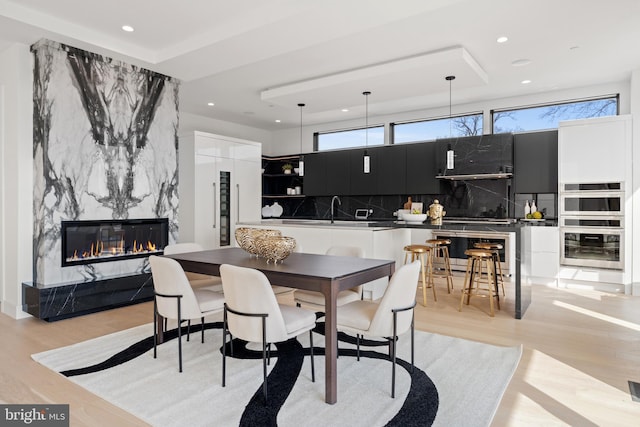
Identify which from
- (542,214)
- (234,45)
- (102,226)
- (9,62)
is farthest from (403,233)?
(9,62)

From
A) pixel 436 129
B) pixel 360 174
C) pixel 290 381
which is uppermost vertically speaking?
pixel 436 129

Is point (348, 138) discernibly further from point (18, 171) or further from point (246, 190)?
point (18, 171)

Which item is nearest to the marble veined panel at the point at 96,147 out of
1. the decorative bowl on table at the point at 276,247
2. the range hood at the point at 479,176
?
the decorative bowl on table at the point at 276,247

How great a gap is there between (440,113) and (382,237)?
3259mm

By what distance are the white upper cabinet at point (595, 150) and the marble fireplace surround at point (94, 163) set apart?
17.3 ft

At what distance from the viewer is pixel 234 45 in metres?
4.12

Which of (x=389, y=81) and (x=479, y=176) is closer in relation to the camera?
(x=389, y=81)

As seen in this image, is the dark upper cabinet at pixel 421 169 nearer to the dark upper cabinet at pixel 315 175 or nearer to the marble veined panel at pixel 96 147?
the dark upper cabinet at pixel 315 175

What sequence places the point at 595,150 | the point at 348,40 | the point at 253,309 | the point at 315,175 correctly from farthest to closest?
the point at 315,175 → the point at 595,150 → the point at 348,40 → the point at 253,309

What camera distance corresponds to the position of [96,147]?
4.55m

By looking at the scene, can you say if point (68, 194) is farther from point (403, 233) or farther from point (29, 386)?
point (403, 233)

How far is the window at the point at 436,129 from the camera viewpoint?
22.3 ft

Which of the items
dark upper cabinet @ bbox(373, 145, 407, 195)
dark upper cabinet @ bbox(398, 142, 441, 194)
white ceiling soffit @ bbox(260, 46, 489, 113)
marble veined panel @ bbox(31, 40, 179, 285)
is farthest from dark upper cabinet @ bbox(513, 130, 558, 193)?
marble veined panel @ bbox(31, 40, 179, 285)

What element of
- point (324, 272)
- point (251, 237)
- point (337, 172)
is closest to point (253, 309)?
point (324, 272)
